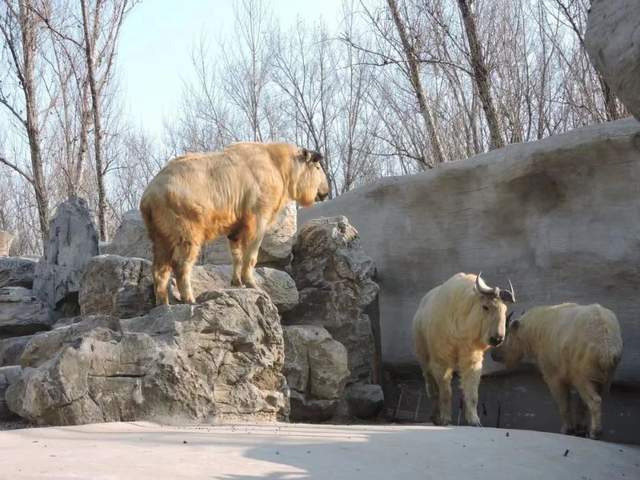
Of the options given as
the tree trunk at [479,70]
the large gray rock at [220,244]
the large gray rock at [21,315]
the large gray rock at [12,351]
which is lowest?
the large gray rock at [12,351]

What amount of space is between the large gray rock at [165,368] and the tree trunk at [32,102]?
10.6 m

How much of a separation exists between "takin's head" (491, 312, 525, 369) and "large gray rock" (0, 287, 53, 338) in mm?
6362

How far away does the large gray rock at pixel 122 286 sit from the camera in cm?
866

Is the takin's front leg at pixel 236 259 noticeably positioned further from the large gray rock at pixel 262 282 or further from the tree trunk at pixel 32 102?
the tree trunk at pixel 32 102

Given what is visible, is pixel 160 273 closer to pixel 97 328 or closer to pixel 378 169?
pixel 97 328

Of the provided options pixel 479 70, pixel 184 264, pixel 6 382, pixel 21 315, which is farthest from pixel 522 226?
pixel 21 315

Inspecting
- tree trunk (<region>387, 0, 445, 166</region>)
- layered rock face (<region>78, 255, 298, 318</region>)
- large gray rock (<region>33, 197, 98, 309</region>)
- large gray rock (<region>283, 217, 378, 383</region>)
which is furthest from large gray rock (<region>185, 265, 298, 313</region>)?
tree trunk (<region>387, 0, 445, 166</region>)

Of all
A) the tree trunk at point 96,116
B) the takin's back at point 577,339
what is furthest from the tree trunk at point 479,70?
the tree trunk at point 96,116

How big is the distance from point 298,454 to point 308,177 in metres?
4.39

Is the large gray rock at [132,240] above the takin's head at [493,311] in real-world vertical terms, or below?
above

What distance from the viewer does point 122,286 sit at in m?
8.70

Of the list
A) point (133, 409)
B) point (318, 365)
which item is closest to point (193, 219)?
point (133, 409)

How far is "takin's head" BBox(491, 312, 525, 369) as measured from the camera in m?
10.3

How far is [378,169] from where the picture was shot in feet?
84.9
